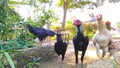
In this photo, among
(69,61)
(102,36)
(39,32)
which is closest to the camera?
(102,36)

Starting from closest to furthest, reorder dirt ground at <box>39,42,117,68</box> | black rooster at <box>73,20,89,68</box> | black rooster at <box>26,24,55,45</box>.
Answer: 1. black rooster at <box>73,20,89,68</box>
2. black rooster at <box>26,24,55,45</box>
3. dirt ground at <box>39,42,117,68</box>

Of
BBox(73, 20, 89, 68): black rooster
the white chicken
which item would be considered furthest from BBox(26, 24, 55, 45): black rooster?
the white chicken

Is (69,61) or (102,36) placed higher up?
(102,36)

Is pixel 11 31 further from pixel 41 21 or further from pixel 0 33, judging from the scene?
pixel 41 21

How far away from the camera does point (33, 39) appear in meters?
5.71

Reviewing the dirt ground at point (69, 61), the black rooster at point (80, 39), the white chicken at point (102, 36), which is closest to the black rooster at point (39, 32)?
the dirt ground at point (69, 61)

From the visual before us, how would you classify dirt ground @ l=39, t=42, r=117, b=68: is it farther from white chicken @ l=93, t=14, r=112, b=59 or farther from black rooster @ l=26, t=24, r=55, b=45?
white chicken @ l=93, t=14, r=112, b=59

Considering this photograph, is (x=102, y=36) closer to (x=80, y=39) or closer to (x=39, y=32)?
(x=80, y=39)

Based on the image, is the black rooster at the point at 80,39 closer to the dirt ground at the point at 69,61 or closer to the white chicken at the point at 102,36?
the white chicken at the point at 102,36

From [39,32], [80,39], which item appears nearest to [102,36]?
[80,39]

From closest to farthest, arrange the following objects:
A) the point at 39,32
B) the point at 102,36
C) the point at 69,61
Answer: the point at 102,36 → the point at 39,32 → the point at 69,61

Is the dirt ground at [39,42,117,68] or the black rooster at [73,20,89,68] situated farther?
the dirt ground at [39,42,117,68]

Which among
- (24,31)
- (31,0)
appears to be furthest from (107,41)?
(31,0)

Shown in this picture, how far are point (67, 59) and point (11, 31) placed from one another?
1.33 metres
